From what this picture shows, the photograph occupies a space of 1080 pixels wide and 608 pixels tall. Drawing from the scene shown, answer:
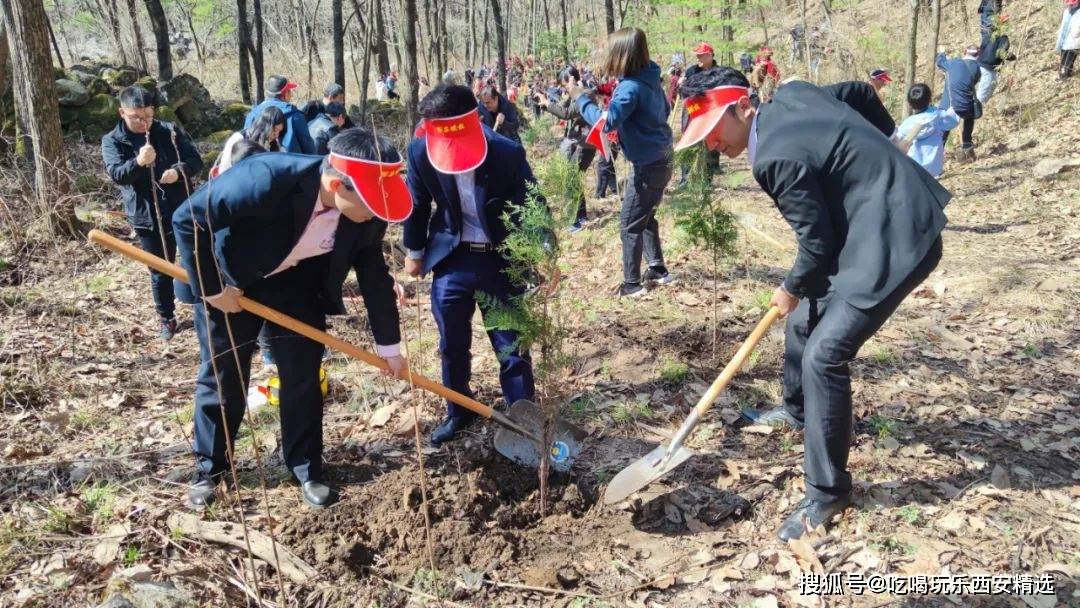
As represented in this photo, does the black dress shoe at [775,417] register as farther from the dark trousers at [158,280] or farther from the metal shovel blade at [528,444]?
the dark trousers at [158,280]

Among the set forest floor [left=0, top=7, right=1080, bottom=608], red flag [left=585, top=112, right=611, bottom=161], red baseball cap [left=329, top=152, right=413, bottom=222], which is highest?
red baseball cap [left=329, top=152, right=413, bottom=222]

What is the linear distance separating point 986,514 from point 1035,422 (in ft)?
3.76

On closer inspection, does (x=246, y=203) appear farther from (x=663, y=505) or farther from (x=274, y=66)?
(x=274, y=66)

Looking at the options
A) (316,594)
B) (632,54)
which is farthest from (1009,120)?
(316,594)

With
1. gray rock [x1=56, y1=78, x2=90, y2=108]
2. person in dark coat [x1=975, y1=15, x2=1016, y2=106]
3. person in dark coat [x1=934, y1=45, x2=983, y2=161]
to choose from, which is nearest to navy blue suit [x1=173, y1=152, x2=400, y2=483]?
person in dark coat [x1=934, y1=45, x2=983, y2=161]

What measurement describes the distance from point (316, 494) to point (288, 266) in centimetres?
116

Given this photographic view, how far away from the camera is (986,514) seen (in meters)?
3.19

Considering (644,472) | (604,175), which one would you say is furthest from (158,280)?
(604,175)

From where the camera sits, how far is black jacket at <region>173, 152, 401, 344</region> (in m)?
2.95

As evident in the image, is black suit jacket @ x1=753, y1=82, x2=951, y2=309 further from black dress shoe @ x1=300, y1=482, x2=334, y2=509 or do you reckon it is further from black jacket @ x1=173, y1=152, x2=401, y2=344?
black dress shoe @ x1=300, y1=482, x2=334, y2=509

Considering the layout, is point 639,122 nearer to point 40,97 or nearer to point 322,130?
point 322,130

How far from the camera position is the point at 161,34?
49.2 ft

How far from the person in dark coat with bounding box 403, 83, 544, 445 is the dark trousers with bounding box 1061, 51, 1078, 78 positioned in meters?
13.6

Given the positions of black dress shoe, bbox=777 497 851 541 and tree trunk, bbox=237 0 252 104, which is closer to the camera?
black dress shoe, bbox=777 497 851 541
